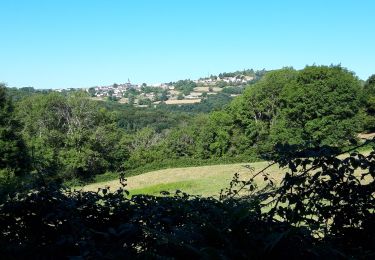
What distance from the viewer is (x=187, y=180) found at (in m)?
30.9

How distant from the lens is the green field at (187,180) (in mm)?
27797

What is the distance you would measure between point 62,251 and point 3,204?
1.58 m

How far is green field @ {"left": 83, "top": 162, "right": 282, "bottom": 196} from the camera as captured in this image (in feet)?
91.2

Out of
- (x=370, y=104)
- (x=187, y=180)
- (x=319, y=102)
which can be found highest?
(x=319, y=102)

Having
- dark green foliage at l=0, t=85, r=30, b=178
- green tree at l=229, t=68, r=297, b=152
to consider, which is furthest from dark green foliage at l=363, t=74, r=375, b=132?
dark green foliage at l=0, t=85, r=30, b=178

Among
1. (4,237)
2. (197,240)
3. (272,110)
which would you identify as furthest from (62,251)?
(272,110)

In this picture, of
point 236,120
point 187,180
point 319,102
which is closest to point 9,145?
point 187,180

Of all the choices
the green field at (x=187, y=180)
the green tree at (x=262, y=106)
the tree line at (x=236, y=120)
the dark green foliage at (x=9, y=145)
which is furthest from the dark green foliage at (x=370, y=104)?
the dark green foliage at (x=9, y=145)

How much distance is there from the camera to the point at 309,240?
8.82 ft

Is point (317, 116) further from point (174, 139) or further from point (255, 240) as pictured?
point (255, 240)

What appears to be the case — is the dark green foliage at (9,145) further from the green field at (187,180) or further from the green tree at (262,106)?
the green tree at (262,106)

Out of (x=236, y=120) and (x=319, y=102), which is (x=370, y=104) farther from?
(x=236, y=120)

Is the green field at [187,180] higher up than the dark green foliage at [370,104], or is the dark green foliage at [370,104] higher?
the dark green foliage at [370,104]

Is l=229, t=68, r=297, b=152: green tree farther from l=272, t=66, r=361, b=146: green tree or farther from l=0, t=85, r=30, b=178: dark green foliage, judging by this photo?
l=0, t=85, r=30, b=178: dark green foliage
